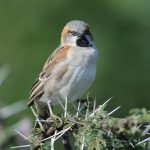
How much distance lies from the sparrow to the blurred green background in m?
6.91

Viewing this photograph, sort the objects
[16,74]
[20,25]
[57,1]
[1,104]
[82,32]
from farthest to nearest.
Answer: [57,1] → [20,25] → [16,74] → [82,32] → [1,104]

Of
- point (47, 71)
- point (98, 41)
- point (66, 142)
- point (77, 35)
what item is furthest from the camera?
point (98, 41)

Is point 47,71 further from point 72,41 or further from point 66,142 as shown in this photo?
point 66,142

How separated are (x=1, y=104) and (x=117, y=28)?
12.6m

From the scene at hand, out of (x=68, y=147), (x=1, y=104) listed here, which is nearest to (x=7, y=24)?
(x=1, y=104)

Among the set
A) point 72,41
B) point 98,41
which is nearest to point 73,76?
point 72,41

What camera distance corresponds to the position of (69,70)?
735 cm

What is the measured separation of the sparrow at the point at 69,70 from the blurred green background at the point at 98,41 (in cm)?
691

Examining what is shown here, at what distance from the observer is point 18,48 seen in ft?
53.6

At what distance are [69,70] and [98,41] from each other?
31.6 ft

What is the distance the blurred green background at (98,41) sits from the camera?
619 inches

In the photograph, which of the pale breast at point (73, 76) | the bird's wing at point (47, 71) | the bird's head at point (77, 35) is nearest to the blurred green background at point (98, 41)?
the bird's wing at point (47, 71)

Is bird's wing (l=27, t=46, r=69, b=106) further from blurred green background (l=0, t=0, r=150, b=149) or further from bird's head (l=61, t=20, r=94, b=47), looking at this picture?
blurred green background (l=0, t=0, r=150, b=149)

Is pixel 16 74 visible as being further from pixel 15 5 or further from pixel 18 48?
pixel 15 5
